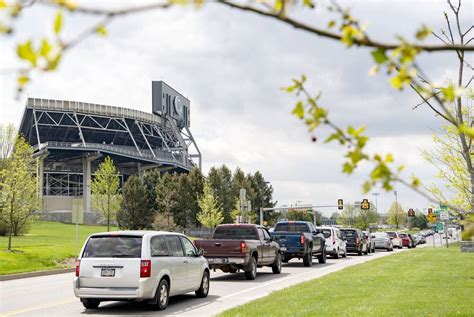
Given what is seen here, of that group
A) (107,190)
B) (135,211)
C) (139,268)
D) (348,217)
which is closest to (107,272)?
(139,268)

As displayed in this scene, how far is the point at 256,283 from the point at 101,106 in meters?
107

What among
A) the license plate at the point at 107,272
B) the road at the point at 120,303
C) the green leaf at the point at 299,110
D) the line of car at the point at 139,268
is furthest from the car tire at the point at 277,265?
the green leaf at the point at 299,110

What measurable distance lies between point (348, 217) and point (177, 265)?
14300 centimetres

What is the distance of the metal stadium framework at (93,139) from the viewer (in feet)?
365

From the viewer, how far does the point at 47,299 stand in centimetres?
1638

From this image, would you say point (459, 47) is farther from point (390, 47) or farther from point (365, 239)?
point (365, 239)

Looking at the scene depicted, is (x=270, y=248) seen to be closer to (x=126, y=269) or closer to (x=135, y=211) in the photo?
(x=126, y=269)

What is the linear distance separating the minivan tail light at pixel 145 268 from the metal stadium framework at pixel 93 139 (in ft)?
295

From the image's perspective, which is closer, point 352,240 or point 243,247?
point 243,247

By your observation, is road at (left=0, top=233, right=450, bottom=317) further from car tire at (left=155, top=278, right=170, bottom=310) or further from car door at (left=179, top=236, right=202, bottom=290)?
car door at (left=179, top=236, right=202, bottom=290)

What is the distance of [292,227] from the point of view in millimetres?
31484

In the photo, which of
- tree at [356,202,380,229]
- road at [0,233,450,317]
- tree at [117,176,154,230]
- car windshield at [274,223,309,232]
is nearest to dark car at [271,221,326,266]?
car windshield at [274,223,309,232]

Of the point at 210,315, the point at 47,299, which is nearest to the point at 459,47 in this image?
the point at 210,315

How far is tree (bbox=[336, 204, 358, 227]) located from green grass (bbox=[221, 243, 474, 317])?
426ft
